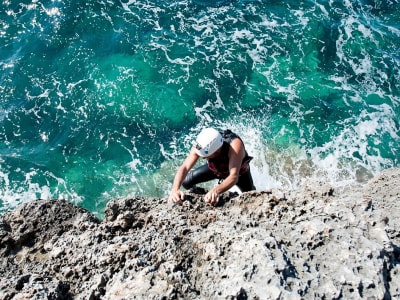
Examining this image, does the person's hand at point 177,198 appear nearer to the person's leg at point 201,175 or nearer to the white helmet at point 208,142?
the white helmet at point 208,142

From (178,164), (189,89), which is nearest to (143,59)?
(189,89)

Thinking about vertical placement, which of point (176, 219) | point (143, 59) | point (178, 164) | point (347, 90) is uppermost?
point (176, 219)

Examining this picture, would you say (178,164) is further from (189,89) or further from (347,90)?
(347,90)

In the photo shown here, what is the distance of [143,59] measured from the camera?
1498 cm

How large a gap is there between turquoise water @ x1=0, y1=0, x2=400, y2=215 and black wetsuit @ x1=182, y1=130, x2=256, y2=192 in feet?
10.3


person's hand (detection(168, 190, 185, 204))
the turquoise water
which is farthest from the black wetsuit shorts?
the turquoise water

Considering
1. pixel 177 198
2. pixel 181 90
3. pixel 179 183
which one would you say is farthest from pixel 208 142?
pixel 181 90

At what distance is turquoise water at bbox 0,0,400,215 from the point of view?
39.9 feet

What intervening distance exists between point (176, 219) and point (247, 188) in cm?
331

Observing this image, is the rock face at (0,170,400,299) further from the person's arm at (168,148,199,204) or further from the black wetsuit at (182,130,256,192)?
the black wetsuit at (182,130,256,192)

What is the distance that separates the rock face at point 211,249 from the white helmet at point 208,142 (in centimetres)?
92

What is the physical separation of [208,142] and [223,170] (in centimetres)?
101

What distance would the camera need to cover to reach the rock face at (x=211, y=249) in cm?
409

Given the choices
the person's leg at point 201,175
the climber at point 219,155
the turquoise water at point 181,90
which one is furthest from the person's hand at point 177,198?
the turquoise water at point 181,90
